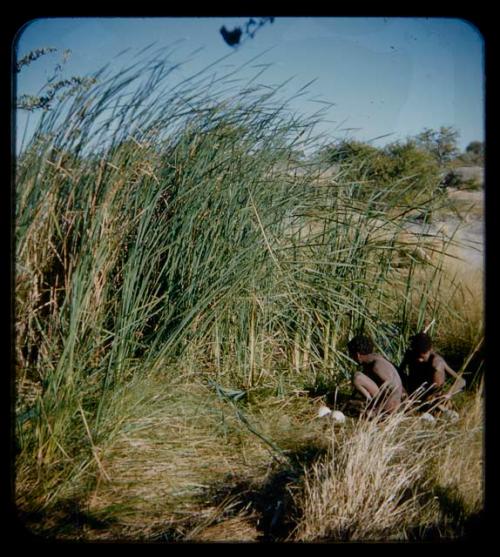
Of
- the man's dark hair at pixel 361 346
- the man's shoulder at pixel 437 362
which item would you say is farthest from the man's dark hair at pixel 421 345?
the man's dark hair at pixel 361 346

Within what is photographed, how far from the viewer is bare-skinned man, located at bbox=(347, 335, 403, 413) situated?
3.11 m

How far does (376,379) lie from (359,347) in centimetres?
24

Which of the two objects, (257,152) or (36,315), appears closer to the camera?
(36,315)

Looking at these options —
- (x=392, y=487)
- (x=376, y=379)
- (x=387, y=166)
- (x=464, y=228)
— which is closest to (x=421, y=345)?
(x=376, y=379)

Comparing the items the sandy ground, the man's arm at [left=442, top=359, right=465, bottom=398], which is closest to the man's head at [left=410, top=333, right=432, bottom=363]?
the man's arm at [left=442, top=359, right=465, bottom=398]

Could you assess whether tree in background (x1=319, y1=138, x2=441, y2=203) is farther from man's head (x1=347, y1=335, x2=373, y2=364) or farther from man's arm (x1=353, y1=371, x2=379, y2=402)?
man's arm (x1=353, y1=371, x2=379, y2=402)

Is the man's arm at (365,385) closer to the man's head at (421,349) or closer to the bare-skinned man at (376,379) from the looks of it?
the bare-skinned man at (376,379)

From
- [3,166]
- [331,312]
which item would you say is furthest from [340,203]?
[3,166]

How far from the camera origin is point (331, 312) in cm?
396

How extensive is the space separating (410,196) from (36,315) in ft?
8.81

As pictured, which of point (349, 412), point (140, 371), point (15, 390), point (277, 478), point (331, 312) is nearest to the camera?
point (15, 390)

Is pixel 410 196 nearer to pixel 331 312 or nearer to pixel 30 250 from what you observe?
pixel 331 312

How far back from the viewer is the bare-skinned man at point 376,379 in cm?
311

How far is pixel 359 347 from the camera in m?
3.50
